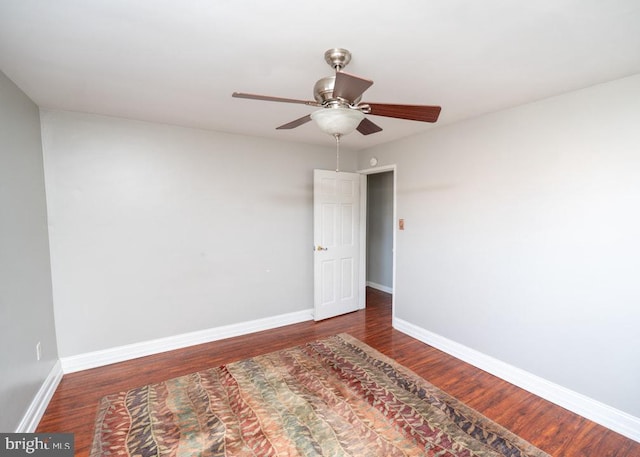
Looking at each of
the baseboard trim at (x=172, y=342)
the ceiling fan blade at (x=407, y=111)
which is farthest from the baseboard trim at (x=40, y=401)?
the ceiling fan blade at (x=407, y=111)

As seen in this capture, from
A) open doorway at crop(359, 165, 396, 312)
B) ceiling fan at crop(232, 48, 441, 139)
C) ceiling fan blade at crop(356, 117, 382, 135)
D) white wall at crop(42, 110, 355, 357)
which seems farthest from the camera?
open doorway at crop(359, 165, 396, 312)

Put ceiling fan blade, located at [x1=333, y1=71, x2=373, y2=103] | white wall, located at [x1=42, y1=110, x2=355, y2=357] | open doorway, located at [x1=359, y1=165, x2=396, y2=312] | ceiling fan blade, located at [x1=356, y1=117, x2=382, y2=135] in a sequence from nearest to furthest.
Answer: ceiling fan blade, located at [x1=333, y1=71, x2=373, y2=103] < ceiling fan blade, located at [x1=356, y1=117, x2=382, y2=135] < white wall, located at [x1=42, y1=110, x2=355, y2=357] < open doorway, located at [x1=359, y1=165, x2=396, y2=312]

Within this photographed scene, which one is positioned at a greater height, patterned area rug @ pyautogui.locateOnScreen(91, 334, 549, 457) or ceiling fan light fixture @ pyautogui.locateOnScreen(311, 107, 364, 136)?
ceiling fan light fixture @ pyautogui.locateOnScreen(311, 107, 364, 136)

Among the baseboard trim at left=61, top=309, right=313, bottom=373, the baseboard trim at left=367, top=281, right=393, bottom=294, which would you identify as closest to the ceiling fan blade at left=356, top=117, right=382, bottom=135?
the baseboard trim at left=61, top=309, right=313, bottom=373

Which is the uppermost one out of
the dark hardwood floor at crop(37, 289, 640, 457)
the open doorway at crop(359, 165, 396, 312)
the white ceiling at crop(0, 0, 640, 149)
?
the white ceiling at crop(0, 0, 640, 149)

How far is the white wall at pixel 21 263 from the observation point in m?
1.81

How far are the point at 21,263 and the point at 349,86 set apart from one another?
250 centimetres

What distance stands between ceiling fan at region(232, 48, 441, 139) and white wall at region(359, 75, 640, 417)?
1.38 metres

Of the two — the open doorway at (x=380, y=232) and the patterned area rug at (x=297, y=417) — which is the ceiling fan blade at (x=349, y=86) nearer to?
the patterned area rug at (x=297, y=417)

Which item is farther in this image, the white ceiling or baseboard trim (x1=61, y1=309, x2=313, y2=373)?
baseboard trim (x1=61, y1=309, x2=313, y2=373)

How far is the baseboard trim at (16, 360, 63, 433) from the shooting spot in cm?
195

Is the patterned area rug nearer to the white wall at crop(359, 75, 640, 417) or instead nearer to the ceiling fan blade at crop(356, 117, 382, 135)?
the white wall at crop(359, 75, 640, 417)

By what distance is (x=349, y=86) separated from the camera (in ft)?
4.47

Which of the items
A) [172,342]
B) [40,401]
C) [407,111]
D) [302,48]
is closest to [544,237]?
[407,111]
